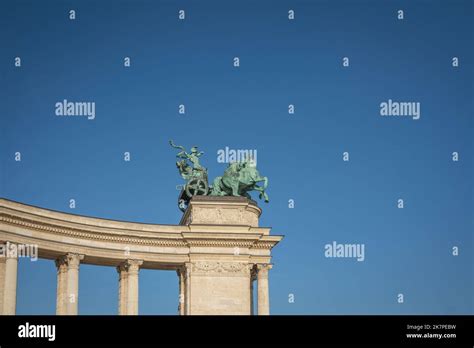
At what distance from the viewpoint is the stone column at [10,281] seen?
52531mm

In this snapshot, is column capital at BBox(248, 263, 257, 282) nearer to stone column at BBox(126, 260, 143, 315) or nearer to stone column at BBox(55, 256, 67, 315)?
stone column at BBox(126, 260, 143, 315)

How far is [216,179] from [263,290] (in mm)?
9455

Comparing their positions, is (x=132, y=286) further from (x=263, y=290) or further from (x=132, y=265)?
(x=263, y=290)

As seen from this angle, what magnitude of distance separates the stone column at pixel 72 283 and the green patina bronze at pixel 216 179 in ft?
37.8

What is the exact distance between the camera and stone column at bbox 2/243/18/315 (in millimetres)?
52531

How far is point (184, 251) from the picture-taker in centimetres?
6144

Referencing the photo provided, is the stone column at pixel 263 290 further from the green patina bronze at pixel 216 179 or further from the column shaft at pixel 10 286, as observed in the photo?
the column shaft at pixel 10 286

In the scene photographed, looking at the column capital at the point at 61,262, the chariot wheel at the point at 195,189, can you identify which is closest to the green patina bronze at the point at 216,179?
the chariot wheel at the point at 195,189

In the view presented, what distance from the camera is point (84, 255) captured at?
189ft

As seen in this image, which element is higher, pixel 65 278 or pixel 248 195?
pixel 248 195
